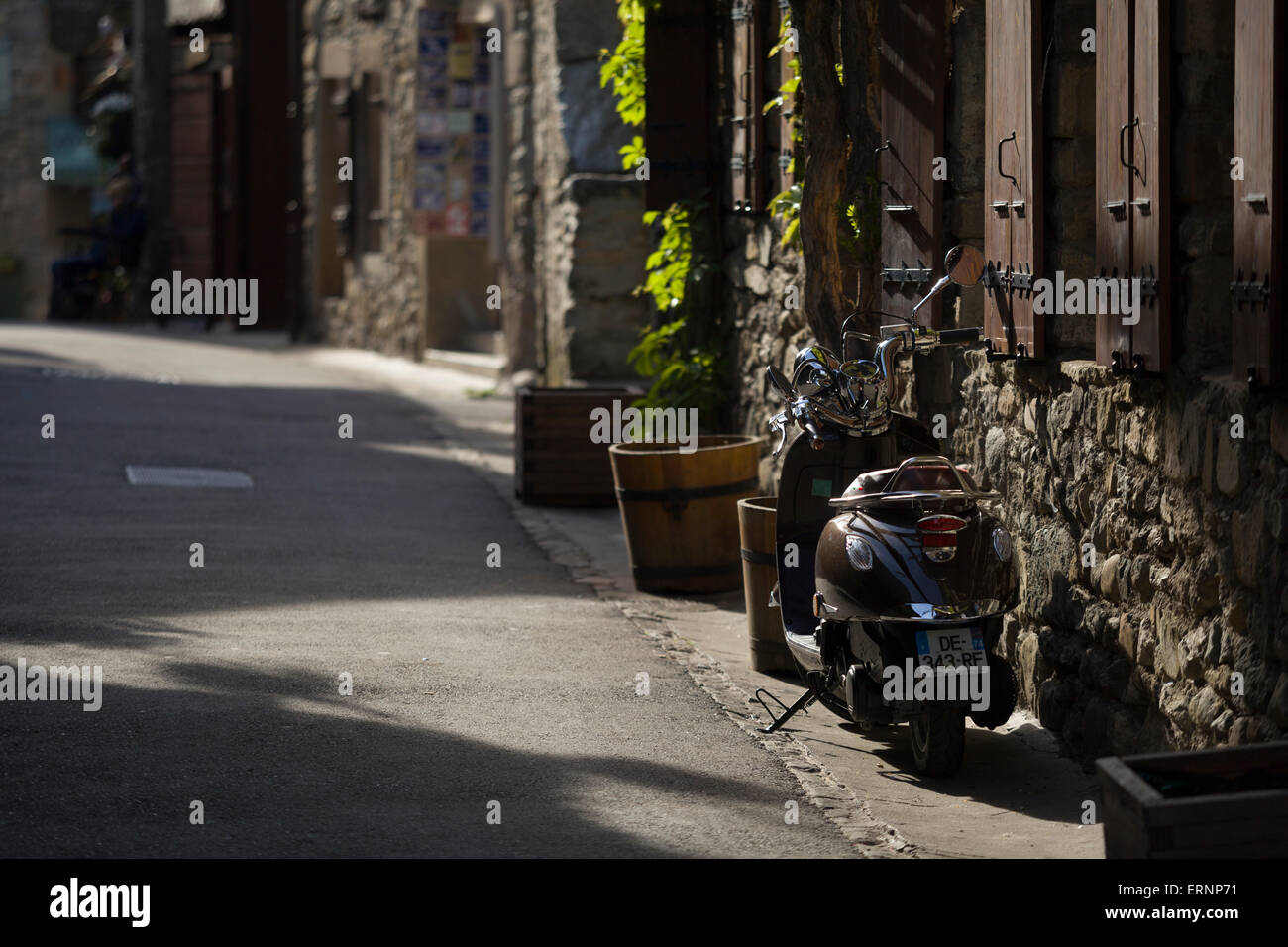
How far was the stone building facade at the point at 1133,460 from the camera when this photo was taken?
14.0 feet

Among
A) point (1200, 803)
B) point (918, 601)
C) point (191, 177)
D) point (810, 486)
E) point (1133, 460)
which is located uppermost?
point (191, 177)

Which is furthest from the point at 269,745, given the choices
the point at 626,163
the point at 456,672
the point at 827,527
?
the point at 626,163

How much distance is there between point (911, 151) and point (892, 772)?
2.41m

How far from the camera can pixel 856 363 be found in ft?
18.8

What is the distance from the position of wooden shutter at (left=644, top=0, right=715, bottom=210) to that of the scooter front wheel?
5.44 m

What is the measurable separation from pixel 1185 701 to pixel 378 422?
1063 centimetres

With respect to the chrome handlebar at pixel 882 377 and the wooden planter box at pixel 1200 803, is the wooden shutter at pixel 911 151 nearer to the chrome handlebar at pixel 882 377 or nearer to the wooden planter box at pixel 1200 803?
the chrome handlebar at pixel 882 377

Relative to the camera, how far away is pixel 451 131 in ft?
63.8

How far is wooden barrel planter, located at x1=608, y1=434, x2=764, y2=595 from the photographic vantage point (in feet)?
25.3

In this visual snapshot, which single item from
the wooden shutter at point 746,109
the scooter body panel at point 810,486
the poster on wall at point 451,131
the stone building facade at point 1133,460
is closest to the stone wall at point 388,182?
the poster on wall at point 451,131

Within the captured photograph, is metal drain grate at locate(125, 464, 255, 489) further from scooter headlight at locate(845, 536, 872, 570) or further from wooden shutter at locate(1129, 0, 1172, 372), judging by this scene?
wooden shutter at locate(1129, 0, 1172, 372)

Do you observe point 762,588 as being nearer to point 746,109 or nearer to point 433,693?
point 433,693

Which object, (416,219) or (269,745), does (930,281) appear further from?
(416,219)

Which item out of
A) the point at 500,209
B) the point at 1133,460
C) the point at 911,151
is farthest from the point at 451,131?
the point at 1133,460
